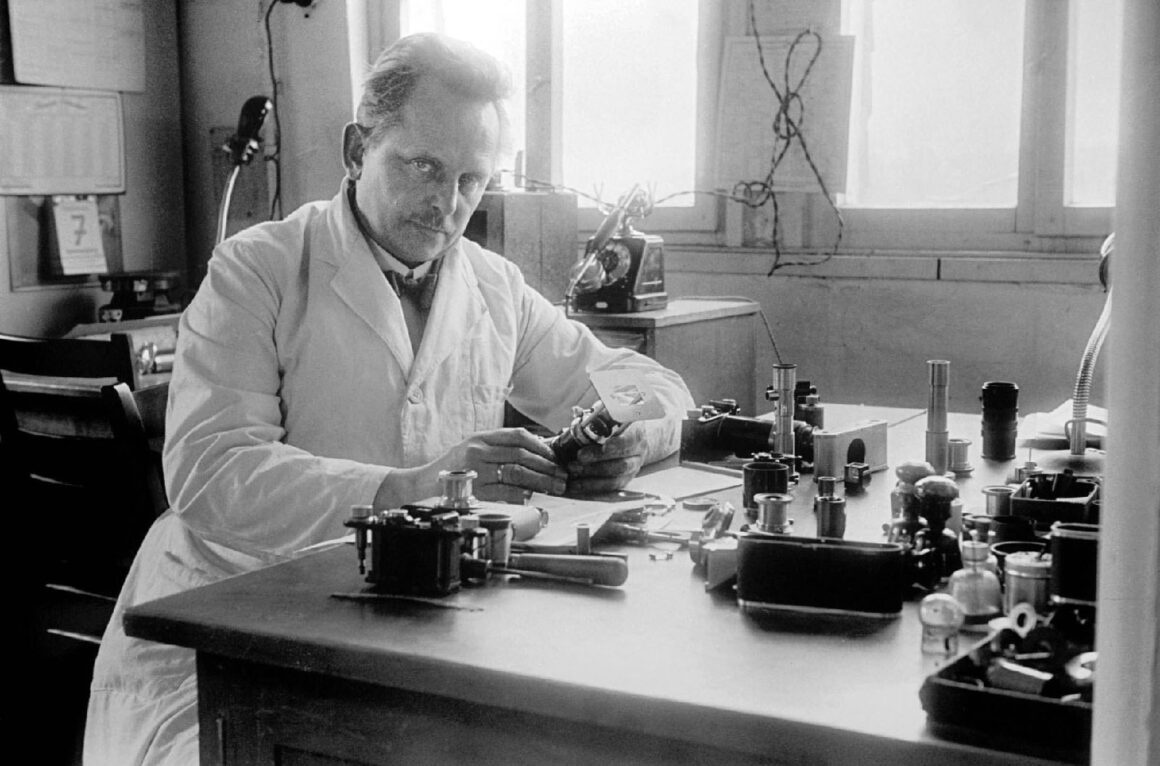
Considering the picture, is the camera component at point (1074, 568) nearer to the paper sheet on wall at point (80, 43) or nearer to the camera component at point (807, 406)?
the camera component at point (807, 406)

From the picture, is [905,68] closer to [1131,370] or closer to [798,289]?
[798,289]

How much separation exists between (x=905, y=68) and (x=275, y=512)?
259 centimetres

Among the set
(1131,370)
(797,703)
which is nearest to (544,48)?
(797,703)

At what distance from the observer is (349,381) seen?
6.66 ft

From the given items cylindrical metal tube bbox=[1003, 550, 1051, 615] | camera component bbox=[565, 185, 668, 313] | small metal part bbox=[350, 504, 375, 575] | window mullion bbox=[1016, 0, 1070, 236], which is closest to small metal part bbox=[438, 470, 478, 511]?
small metal part bbox=[350, 504, 375, 575]

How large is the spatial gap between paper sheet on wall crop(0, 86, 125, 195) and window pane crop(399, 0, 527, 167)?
44.8 inches

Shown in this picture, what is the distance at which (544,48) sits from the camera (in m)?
4.21

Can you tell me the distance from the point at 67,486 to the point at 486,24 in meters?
2.59

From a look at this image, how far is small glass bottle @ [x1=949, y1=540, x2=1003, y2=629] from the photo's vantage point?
3.77 ft

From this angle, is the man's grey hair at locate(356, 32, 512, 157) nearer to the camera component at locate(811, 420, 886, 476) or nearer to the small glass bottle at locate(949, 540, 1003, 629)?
the camera component at locate(811, 420, 886, 476)

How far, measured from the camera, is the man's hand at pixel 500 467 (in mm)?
1730

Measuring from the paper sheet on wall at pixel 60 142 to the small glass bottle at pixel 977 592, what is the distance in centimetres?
391

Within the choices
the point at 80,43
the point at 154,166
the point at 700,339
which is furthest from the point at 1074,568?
the point at 154,166

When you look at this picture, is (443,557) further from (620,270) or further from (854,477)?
(620,270)
